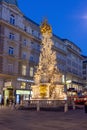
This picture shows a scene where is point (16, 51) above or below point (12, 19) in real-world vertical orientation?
below

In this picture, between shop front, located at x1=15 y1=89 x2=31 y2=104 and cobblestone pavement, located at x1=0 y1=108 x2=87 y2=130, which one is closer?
cobblestone pavement, located at x1=0 y1=108 x2=87 y2=130

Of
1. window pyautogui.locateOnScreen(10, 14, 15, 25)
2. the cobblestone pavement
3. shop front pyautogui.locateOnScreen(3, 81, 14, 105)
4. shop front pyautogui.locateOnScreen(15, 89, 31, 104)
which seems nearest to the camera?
the cobblestone pavement

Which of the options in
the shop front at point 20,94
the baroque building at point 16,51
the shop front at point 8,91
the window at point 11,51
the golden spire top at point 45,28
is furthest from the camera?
the shop front at point 20,94

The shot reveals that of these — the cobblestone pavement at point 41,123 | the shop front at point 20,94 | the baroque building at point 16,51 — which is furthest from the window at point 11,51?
the cobblestone pavement at point 41,123

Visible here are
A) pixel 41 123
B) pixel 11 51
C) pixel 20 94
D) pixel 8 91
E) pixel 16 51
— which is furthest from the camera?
pixel 16 51

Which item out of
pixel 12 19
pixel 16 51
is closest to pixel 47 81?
pixel 16 51

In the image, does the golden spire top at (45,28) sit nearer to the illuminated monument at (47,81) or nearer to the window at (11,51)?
the illuminated monument at (47,81)

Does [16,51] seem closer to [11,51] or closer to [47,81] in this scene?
[11,51]

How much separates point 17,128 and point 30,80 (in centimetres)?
5632

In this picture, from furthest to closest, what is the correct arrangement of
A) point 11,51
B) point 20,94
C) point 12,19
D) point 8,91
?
point 20,94, point 12,19, point 11,51, point 8,91

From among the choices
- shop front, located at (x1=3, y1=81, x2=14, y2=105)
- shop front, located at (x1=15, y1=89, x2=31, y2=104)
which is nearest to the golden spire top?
shop front, located at (x1=3, y1=81, x2=14, y2=105)

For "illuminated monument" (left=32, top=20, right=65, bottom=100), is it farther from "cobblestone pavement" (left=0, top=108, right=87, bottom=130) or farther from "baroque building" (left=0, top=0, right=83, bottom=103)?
"baroque building" (left=0, top=0, right=83, bottom=103)

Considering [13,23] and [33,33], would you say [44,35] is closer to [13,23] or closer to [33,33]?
[13,23]

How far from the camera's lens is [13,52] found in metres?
67.9
